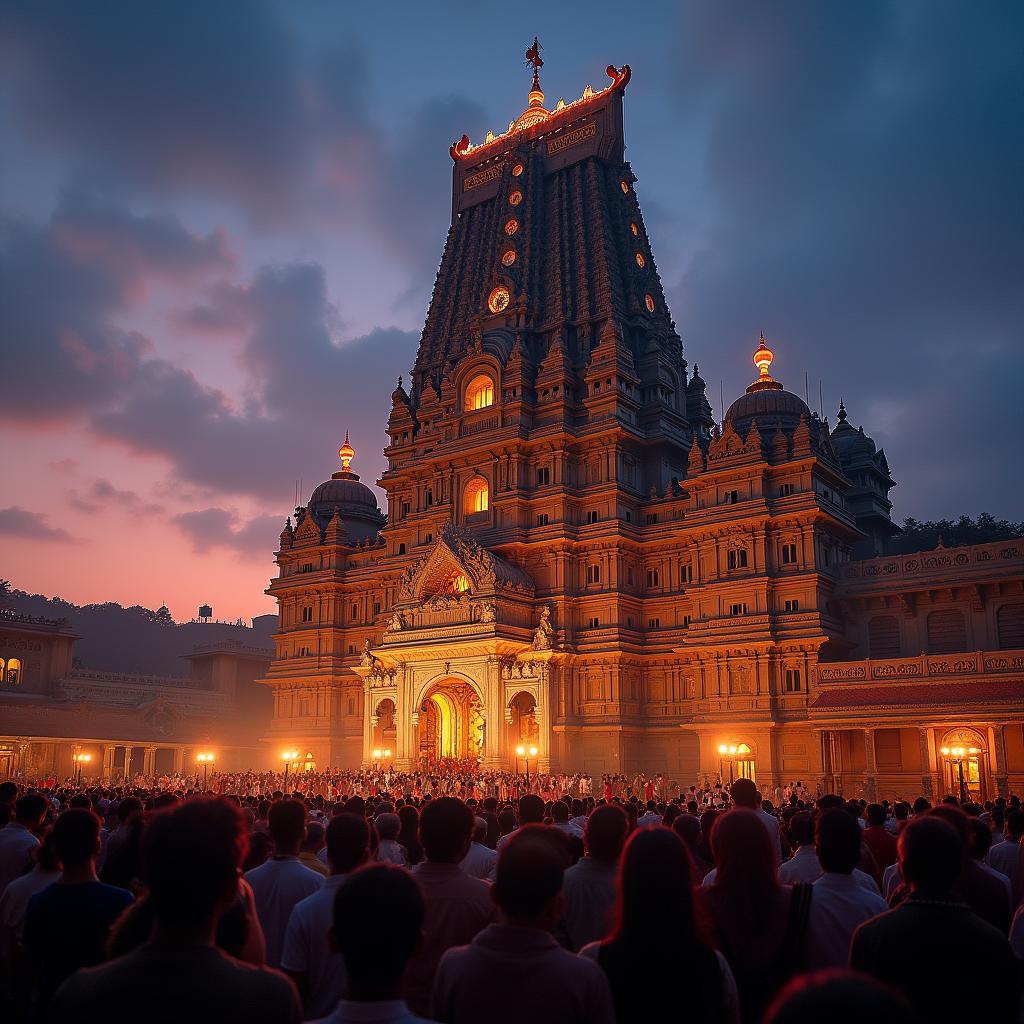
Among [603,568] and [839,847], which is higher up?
[603,568]

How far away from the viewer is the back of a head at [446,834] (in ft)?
21.7

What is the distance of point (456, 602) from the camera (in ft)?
174

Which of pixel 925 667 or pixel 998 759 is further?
pixel 925 667

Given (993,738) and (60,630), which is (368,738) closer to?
(60,630)

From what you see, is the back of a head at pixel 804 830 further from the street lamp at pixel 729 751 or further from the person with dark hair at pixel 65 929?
the street lamp at pixel 729 751

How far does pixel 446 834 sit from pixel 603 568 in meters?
48.2

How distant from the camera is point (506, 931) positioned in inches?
177

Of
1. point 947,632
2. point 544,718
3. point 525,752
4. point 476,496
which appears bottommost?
point 525,752

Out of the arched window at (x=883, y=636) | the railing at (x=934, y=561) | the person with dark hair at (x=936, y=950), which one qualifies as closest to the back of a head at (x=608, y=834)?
the person with dark hair at (x=936, y=950)

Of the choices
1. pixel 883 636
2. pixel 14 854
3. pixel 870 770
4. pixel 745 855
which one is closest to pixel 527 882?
pixel 745 855

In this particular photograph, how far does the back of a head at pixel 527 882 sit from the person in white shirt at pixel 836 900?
8.39 ft

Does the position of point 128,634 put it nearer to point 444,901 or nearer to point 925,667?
point 925,667

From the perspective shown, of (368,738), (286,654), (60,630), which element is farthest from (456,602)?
(60,630)

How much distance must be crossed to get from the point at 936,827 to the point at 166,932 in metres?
4.06
